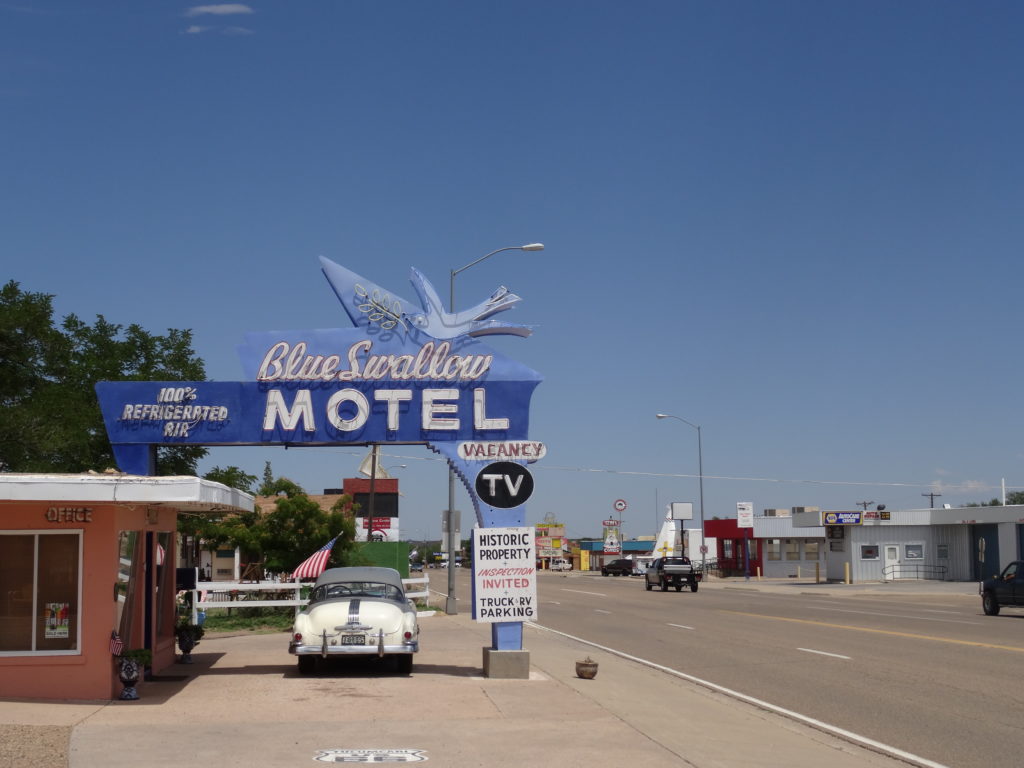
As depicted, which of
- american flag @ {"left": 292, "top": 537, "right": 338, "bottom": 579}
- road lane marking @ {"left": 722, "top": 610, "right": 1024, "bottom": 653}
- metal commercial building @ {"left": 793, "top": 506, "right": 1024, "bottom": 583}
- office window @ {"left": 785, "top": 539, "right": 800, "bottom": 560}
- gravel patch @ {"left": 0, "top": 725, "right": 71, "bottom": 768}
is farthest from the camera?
office window @ {"left": 785, "top": 539, "right": 800, "bottom": 560}

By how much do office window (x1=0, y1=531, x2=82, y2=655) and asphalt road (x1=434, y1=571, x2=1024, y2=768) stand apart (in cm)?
936

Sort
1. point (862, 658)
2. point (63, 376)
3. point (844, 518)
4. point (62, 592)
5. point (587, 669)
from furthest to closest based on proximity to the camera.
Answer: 1. point (844, 518)
2. point (63, 376)
3. point (862, 658)
4. point (587, 669)
5. point (62, 592)

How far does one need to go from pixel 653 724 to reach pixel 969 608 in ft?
93.5

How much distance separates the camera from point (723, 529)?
83125 mm

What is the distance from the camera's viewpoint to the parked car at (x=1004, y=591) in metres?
31.3

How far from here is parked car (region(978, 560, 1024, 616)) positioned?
1232 inches

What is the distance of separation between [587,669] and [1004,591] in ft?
66.1

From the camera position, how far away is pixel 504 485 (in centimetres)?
1650

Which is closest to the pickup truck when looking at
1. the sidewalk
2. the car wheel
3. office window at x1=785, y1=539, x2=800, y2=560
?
the car wheel

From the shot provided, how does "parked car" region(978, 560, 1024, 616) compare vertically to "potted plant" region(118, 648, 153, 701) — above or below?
below

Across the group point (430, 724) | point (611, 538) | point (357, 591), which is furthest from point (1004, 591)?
point (611, 538)

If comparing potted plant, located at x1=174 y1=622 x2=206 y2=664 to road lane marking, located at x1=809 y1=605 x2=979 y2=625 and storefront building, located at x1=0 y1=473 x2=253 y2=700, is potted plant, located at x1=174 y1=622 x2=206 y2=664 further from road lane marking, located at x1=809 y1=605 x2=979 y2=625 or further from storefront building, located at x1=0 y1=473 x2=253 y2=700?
road lane marking, located at x1=809 y1=605 x2=979 y2=625

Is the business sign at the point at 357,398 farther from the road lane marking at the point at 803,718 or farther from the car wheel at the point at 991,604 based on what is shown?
the car wheel at the point at 991,604

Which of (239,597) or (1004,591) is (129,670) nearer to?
(239,597)
